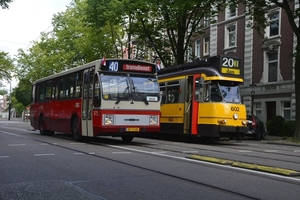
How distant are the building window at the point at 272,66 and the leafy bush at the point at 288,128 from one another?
4.76 m

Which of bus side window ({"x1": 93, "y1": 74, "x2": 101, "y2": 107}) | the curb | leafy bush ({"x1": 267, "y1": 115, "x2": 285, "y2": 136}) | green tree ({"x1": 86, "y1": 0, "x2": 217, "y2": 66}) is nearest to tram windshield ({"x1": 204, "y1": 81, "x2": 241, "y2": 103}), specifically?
bus side window ({"x1": 93, "y1": 74, "x2": 101, "y2": 107})

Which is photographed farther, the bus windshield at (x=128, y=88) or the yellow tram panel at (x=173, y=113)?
the yellow tram panel at (x=173, y=113)

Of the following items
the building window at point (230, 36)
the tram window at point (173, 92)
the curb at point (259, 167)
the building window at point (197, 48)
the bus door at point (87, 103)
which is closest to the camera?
the curb at point (259, 167)

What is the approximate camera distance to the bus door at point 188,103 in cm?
1789

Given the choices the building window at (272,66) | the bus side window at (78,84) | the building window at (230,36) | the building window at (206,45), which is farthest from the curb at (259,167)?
the building window at (206,45)

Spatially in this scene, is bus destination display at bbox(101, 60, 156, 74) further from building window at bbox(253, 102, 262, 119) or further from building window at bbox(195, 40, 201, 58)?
building window at bbox(195, 40, 201, 58)

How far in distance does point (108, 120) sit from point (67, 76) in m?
4.72

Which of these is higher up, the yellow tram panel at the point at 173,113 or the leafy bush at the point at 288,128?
the yellow tram panel at the point at 173,113

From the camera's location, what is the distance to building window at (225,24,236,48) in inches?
1405

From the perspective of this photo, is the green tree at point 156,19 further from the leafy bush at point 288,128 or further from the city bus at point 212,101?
the leafy bush at point 288,128

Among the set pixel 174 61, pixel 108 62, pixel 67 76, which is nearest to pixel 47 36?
pixel 174 61

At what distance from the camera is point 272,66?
31.5 meters

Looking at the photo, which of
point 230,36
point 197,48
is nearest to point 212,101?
point 230,36

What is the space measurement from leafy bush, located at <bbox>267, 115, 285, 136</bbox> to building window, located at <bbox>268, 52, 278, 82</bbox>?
370 cm
